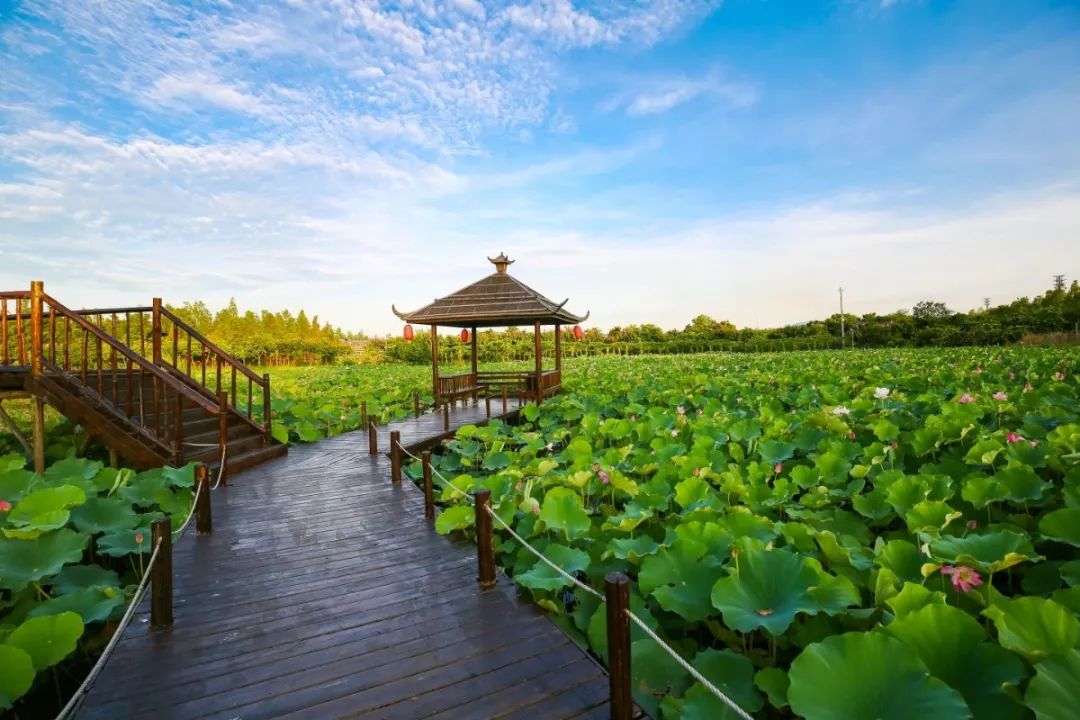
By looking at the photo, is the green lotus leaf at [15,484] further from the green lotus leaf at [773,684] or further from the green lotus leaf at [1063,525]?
the green lotus leaf at [1063,525]

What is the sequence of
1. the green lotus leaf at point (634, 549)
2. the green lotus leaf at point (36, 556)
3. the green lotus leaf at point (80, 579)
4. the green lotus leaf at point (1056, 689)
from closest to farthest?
the green lotus leaf at point (1056, 689), the green lotus leaf at point (36, 556), the green lotus leaf at point (634, 549), the green lotus leaf at point (80, 579)

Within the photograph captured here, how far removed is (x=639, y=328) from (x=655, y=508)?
142ft

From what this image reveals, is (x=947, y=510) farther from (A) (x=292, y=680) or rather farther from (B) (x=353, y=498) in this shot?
(B) (x=353, y=498)

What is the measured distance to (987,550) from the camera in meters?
2.08

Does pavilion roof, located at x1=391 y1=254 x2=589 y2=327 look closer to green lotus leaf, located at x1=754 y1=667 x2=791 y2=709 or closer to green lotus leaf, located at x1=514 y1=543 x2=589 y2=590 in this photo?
green lotus leaf, located at x1=514 y1=543 x2=589 y2=590

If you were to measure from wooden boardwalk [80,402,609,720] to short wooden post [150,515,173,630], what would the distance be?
2.2 inches

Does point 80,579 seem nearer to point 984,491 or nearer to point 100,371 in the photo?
point 100,371

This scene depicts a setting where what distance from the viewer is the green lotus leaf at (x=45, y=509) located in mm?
2834

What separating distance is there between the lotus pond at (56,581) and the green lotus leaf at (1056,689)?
9.77 ft

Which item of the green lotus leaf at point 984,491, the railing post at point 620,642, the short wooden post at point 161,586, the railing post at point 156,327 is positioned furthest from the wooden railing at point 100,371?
the green lotus leaf at point 984,491

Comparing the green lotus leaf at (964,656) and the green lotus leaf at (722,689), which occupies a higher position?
the green lotus leaf at (964,656)

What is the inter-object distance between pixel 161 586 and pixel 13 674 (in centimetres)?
81

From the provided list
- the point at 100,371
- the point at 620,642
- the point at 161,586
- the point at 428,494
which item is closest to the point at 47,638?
the point at 161,586

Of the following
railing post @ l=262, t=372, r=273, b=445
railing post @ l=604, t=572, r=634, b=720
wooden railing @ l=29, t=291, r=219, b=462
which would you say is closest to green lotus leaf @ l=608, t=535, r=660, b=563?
railing post @ l=604, t=572, r=634, b=720
